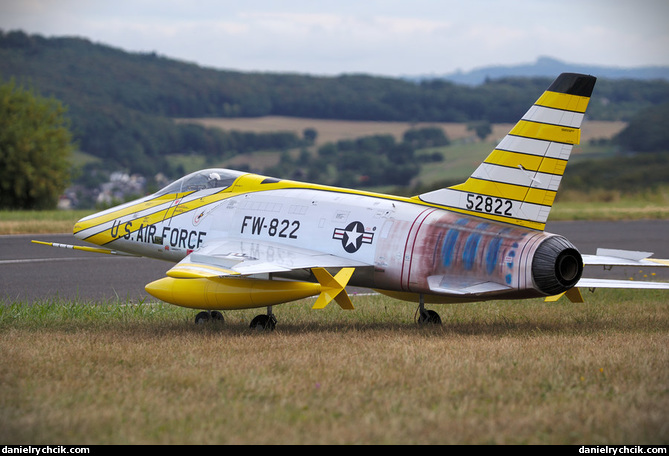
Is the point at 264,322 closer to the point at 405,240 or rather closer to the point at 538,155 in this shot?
the point at 405,240

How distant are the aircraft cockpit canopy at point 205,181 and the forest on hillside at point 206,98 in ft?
241

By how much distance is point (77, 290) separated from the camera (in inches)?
582

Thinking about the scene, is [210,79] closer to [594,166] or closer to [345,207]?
[594,166]

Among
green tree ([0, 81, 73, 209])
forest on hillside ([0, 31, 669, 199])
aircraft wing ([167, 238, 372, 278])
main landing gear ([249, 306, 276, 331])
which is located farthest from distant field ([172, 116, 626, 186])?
main landing gear ([249, 306, 276, 331])

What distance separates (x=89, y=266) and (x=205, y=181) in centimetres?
747

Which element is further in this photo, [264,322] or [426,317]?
[426,317]

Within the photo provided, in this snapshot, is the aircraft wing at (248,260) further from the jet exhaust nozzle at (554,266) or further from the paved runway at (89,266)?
the paved runway at (89,266)

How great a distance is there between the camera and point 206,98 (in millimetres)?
126188

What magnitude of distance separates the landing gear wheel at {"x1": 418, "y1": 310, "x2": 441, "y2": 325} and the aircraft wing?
1.37 m

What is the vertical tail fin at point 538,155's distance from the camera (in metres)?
9.75

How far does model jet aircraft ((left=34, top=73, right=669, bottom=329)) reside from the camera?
31.6 feet

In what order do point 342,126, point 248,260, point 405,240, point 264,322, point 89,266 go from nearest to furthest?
point 405,240, point 248,260, point 264,322, point 89,266, point 342,126

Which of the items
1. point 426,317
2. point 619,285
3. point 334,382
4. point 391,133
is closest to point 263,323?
point 426,317
